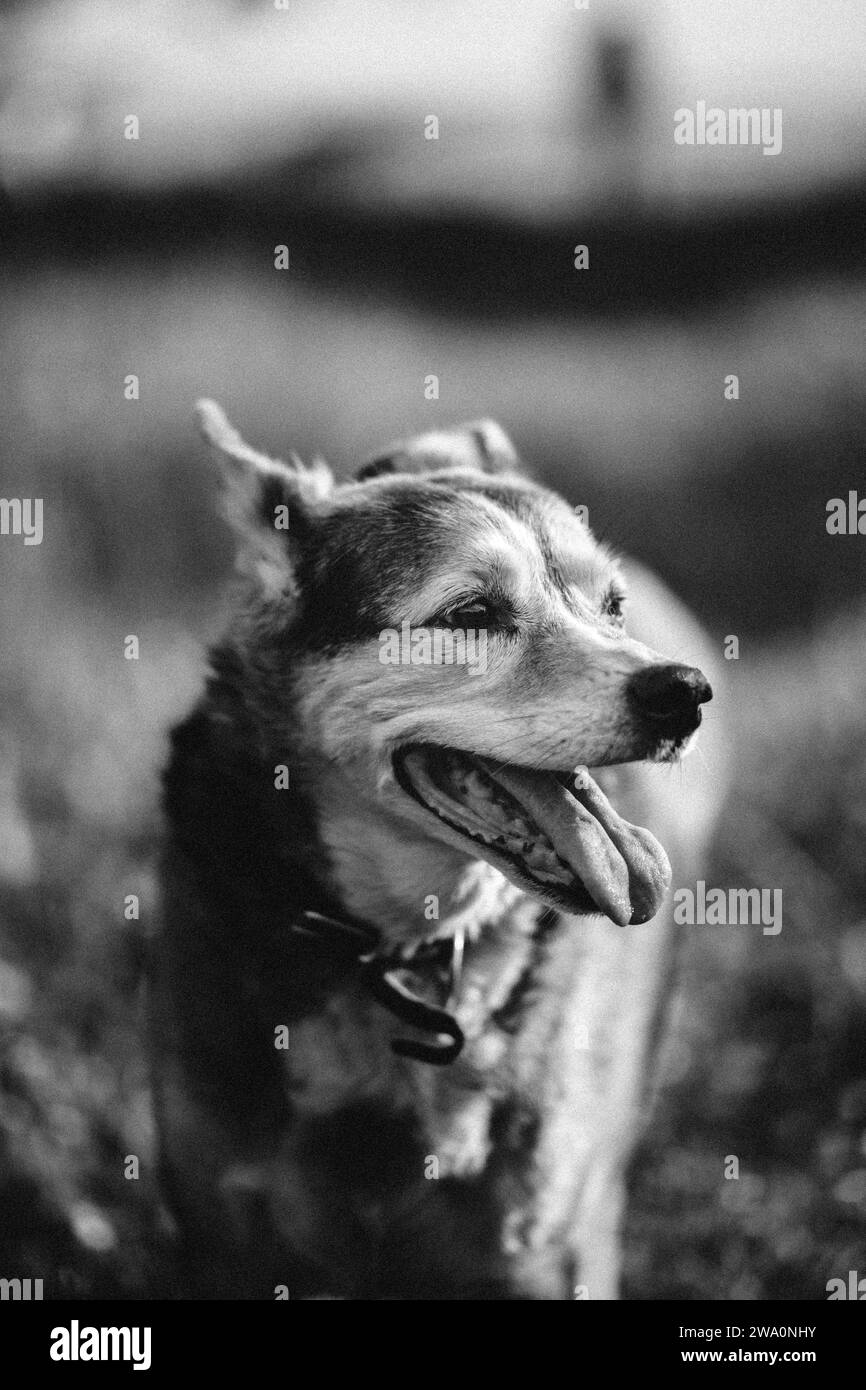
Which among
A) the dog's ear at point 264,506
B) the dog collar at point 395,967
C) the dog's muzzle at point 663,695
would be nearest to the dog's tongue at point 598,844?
the dog's muzzle at point 663,695

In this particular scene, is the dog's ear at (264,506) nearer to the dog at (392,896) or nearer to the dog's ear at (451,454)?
the dog at (392,896)

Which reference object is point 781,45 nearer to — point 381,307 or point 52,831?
point 381,307

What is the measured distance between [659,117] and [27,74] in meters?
1.87

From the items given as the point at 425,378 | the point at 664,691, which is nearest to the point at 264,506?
the point at 425,378

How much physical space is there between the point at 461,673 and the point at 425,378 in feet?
4.51

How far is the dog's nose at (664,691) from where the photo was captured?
8.82 ft

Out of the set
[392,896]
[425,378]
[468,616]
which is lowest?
[392,896]

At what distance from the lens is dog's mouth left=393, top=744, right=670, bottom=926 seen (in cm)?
279

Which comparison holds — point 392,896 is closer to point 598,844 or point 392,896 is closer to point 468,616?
Result: point 598,844

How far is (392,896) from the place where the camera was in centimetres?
305

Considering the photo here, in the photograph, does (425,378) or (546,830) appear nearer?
(546,830)

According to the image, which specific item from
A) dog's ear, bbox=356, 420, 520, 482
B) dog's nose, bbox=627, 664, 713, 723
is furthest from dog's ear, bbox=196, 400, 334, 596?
dog's nose, bbox=627, 664, 713, 723

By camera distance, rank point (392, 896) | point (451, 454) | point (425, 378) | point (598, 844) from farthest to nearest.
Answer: point (425, 378)
point (451, 454)
point (392, 896)
point (598, 844)

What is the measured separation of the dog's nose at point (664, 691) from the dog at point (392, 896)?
57 millimetres
